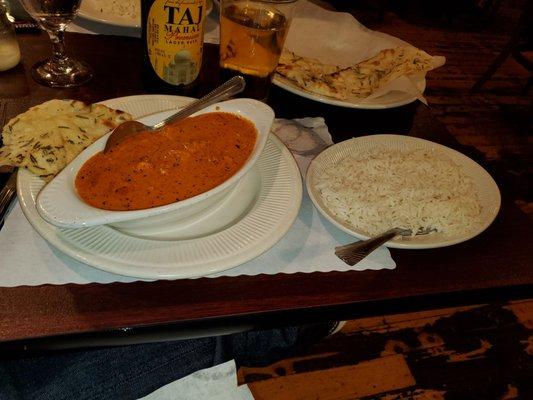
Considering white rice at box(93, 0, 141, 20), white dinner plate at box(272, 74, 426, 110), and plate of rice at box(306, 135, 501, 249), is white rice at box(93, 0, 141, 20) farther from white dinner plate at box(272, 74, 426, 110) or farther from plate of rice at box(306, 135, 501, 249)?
plate of rice at box(306, 135, 501, 249)

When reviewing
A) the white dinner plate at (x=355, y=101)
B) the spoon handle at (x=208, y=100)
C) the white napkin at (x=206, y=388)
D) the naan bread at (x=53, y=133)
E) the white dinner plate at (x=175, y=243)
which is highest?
the spoon handle at (x=208, y=100)

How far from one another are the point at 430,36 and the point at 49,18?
4.62m

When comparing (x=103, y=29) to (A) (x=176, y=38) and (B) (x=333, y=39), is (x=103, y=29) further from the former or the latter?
(B) (x=333, y=39)

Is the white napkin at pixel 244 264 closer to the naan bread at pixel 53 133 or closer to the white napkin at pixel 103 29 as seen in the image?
the naan bread at pixel 53 133

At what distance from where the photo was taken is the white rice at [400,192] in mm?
965

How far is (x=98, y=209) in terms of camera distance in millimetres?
715

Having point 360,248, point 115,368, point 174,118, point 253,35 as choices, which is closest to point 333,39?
point 253,35

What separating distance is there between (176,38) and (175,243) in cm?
57

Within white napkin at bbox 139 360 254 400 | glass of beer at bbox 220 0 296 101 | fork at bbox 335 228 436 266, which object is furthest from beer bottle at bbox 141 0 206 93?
white napkin at bbox 139 360 254 400

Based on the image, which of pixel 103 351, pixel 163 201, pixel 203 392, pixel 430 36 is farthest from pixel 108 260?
pixel 430 36

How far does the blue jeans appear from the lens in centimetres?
89

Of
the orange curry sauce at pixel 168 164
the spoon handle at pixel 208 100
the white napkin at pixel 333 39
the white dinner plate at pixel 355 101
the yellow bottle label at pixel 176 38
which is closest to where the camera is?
the orange curry sauce at pixel 168 164

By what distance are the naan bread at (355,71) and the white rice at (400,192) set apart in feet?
1.13

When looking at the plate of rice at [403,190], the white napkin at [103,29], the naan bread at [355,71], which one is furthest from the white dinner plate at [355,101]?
the white napkin at [103,29]
